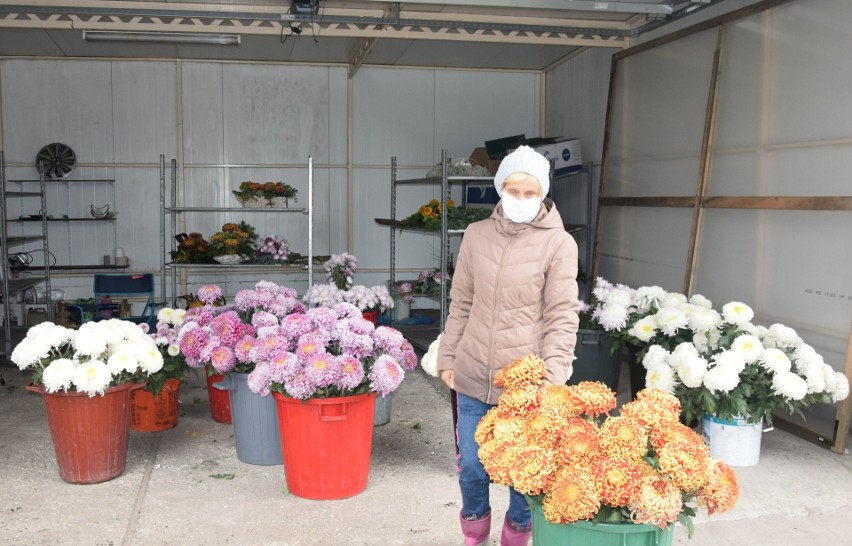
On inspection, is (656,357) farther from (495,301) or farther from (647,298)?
(495,301)

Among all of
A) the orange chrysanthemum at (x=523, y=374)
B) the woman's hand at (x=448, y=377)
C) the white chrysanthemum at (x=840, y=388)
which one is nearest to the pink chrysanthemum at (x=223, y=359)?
the woman's hand at (x=448, y=377)

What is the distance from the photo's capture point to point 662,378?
430 cm

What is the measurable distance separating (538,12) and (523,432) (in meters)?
5.06

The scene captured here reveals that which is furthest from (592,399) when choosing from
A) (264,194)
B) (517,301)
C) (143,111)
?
(143,111)

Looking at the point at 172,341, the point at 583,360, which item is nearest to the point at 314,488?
the point at 172,341

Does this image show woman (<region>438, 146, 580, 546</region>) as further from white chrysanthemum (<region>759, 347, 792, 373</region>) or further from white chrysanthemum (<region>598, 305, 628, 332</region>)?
white chrysanthemum (<region>598, 305, 628, 332</region>)

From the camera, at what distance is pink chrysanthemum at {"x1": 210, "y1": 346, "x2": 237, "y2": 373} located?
3979 millimetres

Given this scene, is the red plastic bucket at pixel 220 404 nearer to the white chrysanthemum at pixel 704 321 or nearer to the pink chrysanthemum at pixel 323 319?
the pink chrysanthemum at pixel 323 319

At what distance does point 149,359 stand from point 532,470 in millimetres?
2625

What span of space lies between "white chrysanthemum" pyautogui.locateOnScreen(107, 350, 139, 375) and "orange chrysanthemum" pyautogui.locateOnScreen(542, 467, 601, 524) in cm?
259

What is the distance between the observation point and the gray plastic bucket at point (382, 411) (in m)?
5.00


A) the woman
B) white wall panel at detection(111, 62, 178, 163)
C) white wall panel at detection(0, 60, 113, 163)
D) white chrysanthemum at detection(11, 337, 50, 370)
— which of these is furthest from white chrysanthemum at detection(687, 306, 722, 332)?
white wall panel at detection(0, 60, 113, 163)

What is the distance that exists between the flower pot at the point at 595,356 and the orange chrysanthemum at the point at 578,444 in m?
3.31

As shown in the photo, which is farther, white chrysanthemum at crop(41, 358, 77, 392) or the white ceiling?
the white ceiling
